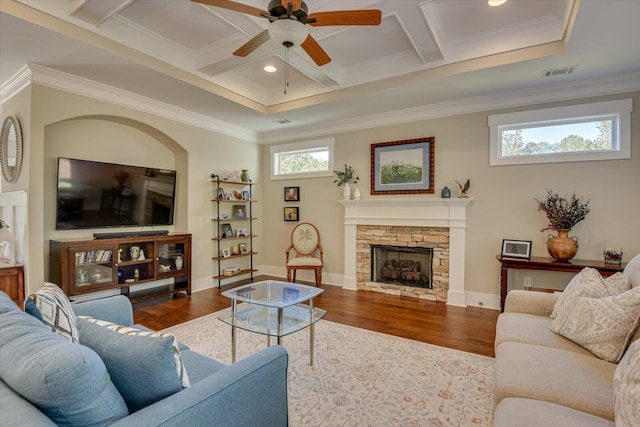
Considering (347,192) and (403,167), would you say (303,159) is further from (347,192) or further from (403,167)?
(403,167)

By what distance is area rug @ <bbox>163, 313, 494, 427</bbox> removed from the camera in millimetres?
1993

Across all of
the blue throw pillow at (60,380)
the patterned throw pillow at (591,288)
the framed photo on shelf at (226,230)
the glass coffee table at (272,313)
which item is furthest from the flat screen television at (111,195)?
the patterned throw pillow at (591,288)

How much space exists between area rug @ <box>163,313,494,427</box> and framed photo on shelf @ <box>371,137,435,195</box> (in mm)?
2368

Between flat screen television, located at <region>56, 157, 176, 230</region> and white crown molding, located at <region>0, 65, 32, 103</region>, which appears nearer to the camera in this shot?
white crown molding, located at <region>0, 65, 32, 103</region>

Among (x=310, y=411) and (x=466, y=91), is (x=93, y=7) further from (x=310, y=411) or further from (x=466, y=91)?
(x=466, y=91)

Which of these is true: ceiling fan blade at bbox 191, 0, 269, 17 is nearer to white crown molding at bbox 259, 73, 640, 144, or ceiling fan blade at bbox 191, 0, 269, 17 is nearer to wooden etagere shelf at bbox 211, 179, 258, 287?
white crown molding at bbox 259, 73, 640, 144

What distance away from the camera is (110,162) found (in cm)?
422

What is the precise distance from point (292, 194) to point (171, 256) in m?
2.30

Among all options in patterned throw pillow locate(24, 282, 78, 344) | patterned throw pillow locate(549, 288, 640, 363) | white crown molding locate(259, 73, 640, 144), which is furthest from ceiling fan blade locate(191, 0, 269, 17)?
white crown molding locate(259, 73, 640, 144)

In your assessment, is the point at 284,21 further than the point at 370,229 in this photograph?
No

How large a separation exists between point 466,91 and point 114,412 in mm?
4454

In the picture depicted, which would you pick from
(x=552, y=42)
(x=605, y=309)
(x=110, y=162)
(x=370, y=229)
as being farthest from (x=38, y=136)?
(x=552, y=42)

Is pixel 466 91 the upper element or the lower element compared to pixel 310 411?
upper

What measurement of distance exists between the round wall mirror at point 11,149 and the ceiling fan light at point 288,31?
3195mm
